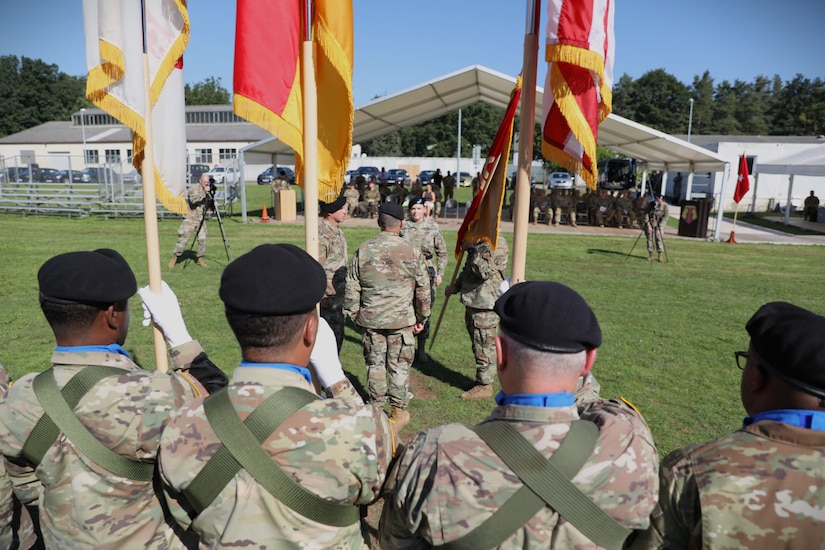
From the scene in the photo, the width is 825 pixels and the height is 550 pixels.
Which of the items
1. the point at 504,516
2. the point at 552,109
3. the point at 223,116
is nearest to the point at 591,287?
the point at 552,109

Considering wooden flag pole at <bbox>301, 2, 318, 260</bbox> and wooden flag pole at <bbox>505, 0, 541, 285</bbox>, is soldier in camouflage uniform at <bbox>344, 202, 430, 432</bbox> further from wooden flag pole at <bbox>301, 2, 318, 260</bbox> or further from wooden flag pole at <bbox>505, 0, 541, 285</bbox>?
wooden flag pole at <bbox>505, 0, 541, 285</bbox>

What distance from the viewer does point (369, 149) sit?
77.4 meters

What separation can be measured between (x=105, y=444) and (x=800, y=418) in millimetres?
2338

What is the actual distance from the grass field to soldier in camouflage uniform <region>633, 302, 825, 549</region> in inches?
147

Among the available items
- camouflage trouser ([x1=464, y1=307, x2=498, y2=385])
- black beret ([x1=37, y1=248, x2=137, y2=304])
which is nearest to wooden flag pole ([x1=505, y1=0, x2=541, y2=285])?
black beret ([x1=37, y1=248, x2=137, y2=304])

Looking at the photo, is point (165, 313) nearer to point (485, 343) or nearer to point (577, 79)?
point (577, 79)

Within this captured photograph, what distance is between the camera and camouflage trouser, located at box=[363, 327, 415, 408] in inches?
220

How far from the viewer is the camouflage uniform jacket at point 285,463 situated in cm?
184

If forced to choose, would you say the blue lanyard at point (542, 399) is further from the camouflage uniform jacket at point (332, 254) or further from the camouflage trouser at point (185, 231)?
the camouflage trouser at point (185, 231)

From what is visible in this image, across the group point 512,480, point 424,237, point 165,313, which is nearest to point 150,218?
point 165,313

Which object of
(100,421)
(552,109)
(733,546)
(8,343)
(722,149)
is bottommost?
(8,343)

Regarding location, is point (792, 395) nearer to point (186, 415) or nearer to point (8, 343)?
point (186, 415)

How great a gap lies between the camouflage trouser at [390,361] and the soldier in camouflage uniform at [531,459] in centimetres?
369

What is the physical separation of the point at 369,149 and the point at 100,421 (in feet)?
254
